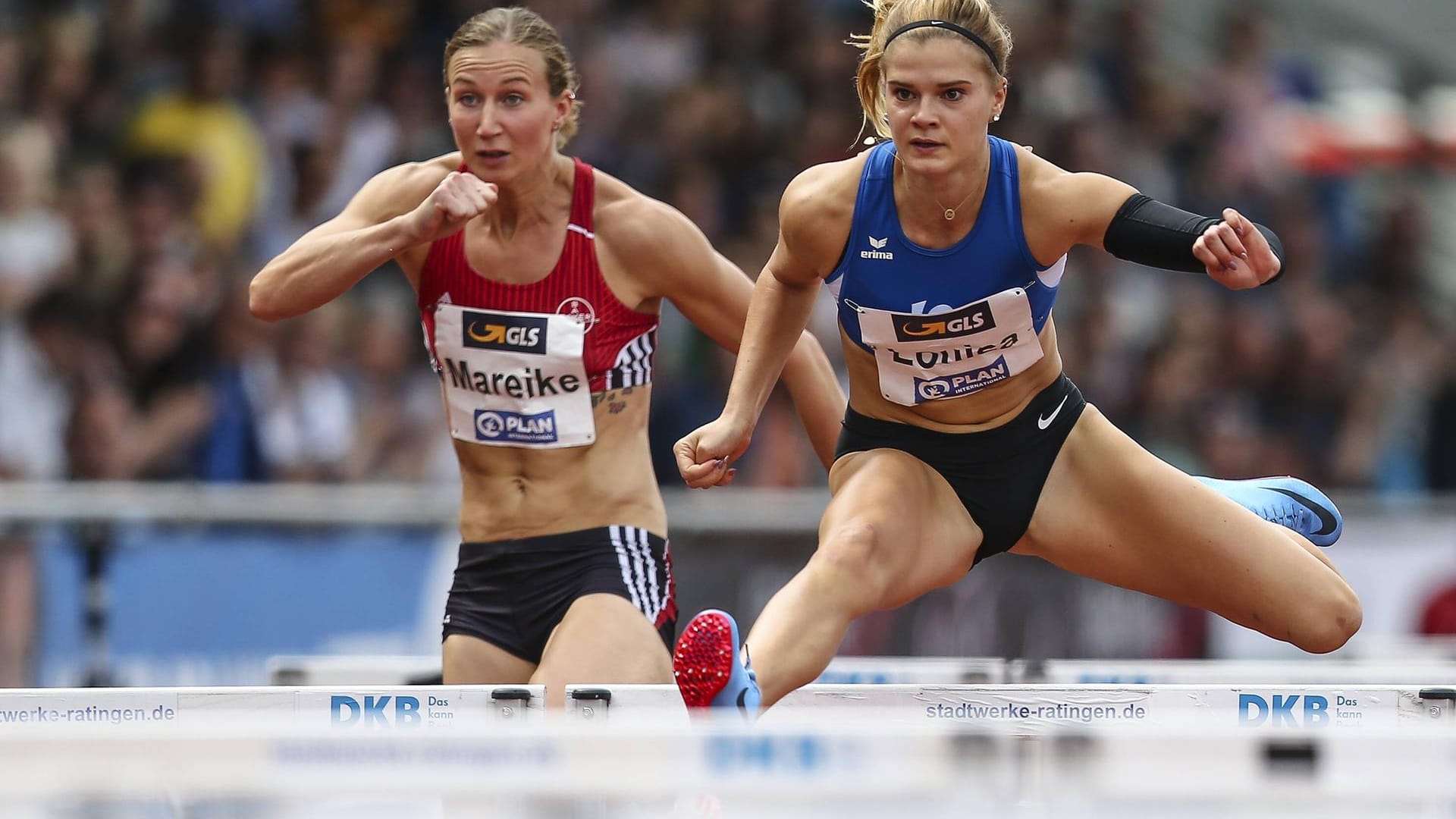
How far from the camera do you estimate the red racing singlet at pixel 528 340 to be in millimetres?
5121

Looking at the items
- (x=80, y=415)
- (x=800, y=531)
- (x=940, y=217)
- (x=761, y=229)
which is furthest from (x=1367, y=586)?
(x=80, y=415)

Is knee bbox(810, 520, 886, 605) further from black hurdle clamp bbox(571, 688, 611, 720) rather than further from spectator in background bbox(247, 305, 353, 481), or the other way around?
spectator in background bbox(247, 305, 353, 481)

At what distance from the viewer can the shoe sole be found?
386cm

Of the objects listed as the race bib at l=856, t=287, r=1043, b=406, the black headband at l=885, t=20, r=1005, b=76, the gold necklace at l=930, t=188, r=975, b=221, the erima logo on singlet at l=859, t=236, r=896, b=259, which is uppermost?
the black headband at l=885, t=20, r=1005, b=76

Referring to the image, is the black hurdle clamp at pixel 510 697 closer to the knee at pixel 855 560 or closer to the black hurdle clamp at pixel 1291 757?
the knee at pixel 855 560

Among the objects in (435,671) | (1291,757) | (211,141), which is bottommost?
(1291,757)

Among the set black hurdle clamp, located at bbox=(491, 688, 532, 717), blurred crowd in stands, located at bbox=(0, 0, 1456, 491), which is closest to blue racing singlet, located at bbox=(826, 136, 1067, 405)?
black hurdle clamp, located at bbox=(491, 688, 532, 717)

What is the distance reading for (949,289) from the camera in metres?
4.44

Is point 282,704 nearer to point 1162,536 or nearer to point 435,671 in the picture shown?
point 435,671

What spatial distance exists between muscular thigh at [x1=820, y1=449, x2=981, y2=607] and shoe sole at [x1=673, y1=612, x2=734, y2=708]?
0.55 metres

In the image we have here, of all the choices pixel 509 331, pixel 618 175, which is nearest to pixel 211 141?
pixel 618 175

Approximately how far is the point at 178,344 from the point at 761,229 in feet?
10.2

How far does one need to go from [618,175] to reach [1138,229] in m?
6.27

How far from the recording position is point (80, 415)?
28.4 feet
